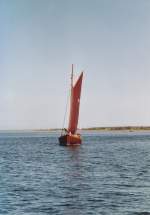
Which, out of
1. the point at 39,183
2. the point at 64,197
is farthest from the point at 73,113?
the point at 64,197

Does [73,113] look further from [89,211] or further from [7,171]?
[89,211]

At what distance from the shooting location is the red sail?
259 feet

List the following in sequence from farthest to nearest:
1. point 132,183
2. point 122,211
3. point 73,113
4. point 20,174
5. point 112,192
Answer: point 73,113, point 20,174, point 132,183, point 112,192, point 122,211

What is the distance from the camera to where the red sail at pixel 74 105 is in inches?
3108

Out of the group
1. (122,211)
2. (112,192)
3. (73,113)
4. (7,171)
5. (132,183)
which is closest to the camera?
(122,211)

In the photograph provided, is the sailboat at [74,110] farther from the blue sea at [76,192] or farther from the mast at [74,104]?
the blue sea at [76,192]

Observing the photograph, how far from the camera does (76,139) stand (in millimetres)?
83750

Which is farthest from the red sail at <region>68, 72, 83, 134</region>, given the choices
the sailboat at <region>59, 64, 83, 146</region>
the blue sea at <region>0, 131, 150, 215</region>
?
the blue sea at <region>0, 131, 150, 215</region>

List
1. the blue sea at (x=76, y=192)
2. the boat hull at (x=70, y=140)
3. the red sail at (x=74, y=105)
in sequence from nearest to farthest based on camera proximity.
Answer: the blue sea at (x=76, y=192) < the red sail at (x=74, y=105) < the boat hull at (x=70, y=140)

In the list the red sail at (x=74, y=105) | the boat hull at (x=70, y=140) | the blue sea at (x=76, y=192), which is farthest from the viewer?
the boat hull at (x=70, y=140)

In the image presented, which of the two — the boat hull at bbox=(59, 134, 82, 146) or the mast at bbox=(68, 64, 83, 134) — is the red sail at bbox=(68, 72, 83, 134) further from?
the boat hull at bbox=(59, 134, 82, 146)

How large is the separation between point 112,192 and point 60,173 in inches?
465

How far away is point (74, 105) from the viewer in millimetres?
79312

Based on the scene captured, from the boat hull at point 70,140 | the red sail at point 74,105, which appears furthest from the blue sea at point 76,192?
the boat hull at point 70,140
